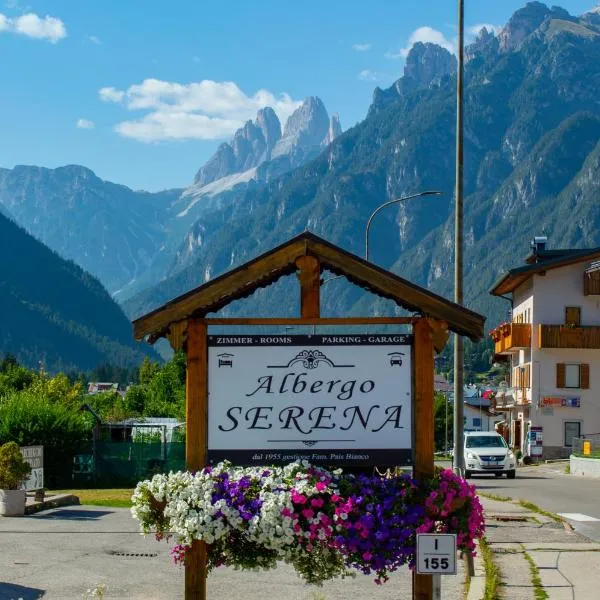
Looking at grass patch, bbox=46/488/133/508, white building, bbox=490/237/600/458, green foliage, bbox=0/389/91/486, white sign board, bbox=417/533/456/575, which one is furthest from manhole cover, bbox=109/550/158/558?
white building, bbox=490/237/600/458

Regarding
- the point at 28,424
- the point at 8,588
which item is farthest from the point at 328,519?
the point at 28,424

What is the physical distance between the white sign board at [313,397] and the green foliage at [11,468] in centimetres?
1430

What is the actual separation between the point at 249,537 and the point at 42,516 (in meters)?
15.0

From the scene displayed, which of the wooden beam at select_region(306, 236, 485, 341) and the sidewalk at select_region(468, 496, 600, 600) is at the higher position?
the wooden beam at select_region(306, 236, 485, 341)

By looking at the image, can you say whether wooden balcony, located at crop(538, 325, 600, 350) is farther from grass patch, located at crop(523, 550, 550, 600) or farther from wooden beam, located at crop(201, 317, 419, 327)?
wooden beam, located at crop(201, 317, 419, 327)

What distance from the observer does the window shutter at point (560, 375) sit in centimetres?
6531

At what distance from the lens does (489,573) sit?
43.3 ft

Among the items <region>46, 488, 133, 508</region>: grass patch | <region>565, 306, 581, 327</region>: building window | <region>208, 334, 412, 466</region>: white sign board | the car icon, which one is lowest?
<region>46, 488, 133, 508</region>: grass patch

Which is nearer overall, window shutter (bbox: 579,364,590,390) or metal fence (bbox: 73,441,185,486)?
metal fence (bbox: 73,441,185,486)

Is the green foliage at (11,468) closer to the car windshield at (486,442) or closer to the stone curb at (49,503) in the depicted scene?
the stone curb at (49,503)

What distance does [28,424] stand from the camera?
40312 millimetres

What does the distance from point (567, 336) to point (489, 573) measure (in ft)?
171

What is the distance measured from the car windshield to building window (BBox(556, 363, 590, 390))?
22667mm

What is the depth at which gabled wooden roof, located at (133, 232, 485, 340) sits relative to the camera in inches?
380
